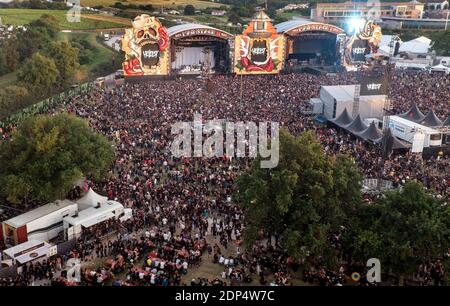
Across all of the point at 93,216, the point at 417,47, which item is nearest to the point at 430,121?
the point at 93,216

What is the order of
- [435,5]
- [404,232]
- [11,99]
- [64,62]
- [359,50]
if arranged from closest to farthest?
1. [404,232]
2. [11,99]
3. [64,62]
4. [359,50]
5. [435,5]

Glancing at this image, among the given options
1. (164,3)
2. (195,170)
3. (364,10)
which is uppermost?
(164,3)

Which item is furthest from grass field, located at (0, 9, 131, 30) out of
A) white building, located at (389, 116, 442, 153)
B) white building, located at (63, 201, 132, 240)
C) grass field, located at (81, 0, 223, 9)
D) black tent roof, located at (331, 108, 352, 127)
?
white building, located at (63, 201, 132, 240)

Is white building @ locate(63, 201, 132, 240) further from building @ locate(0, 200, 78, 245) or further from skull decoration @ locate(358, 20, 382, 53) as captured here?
skull decoration @ locate(358, 20, 382, 53)

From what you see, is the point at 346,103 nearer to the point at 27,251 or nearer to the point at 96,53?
the point at 27,251

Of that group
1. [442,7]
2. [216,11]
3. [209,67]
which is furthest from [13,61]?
[442,7]
